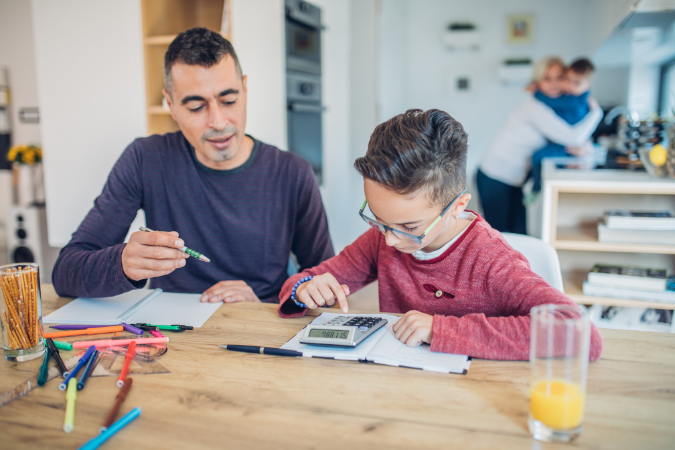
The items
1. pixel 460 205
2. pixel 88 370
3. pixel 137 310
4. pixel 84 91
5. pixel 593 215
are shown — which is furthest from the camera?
pixel 84 91

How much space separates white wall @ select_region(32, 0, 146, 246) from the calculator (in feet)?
6.24

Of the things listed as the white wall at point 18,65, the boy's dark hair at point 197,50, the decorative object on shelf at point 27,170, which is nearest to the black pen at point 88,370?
the boy's dark hair at point 197,50

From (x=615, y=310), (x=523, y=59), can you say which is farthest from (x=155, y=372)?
(x=523, y=59)

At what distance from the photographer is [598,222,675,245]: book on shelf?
1786 mm

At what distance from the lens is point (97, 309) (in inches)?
46.8

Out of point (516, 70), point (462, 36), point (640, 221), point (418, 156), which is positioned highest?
point (462, 36)

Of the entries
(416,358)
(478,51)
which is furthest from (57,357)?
(478,51)

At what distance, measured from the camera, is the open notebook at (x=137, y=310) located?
3.64 feet

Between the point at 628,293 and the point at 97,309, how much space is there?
1740 millimetres

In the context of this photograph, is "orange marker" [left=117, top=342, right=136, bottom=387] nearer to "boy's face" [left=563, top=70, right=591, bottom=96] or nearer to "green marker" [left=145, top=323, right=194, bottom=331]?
"green marker" [left=145, top=323, right=194, bottom=331]

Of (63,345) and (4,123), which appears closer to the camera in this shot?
(63,345)

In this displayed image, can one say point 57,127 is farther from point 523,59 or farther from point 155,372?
point 523,59

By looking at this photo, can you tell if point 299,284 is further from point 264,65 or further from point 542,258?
point 264,65

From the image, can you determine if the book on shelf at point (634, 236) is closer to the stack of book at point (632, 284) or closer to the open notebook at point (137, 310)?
the stack of book at point (632, 284)
